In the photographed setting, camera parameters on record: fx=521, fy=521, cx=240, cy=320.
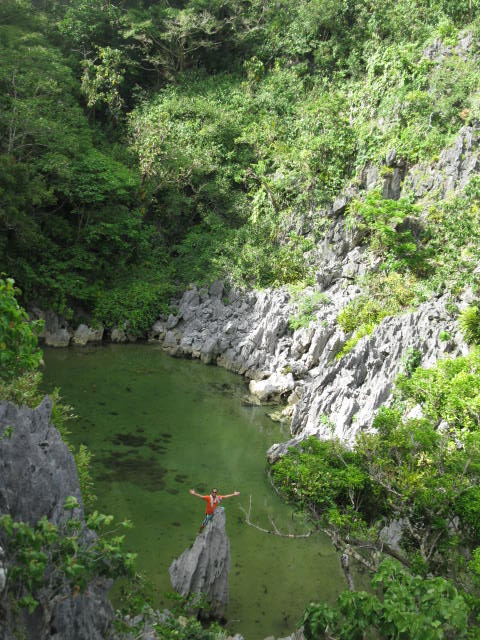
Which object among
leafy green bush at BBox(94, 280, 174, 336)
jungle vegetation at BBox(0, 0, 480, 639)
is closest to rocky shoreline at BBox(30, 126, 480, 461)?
leafy green bush at BBox(94, 280, 174, 336)

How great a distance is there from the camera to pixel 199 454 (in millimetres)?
13094

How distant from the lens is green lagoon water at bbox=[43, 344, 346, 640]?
8.81 m

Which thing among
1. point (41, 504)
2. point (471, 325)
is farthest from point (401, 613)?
point (471, 325)

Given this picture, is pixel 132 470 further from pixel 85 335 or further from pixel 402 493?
pixel 85 335

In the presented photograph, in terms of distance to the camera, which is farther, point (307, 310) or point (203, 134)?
point (203, 134)

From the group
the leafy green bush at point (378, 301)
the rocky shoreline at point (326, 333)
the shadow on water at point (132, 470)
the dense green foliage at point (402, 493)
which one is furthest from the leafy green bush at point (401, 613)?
the leafy green bush at point (378, 301)

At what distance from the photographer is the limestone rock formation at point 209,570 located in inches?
313

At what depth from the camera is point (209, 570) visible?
26.1ft

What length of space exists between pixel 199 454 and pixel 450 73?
1633 centimetres

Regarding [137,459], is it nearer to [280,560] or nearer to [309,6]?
[280,560]

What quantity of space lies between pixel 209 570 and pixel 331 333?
1025 cm

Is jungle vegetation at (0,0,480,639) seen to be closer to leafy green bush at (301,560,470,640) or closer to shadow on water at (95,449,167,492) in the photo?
leafy green bush at (301,560,470,640)

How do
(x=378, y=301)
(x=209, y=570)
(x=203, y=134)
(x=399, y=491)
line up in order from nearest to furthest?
(x=399, y=491) < (x=209, y=570) < (x=378, y=301) < (x=203, y=134)

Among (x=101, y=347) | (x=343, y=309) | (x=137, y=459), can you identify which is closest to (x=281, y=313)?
(x=343, y=309)
